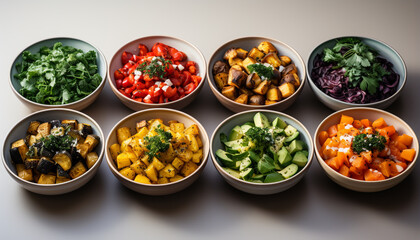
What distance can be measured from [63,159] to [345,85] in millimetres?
2183

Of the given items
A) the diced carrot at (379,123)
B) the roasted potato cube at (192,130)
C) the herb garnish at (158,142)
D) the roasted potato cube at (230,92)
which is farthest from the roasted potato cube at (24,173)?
the diced carrot at (379,123)

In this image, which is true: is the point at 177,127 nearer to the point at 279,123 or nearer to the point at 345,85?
the point at 279,123

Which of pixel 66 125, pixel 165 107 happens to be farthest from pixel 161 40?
pixel 66 125

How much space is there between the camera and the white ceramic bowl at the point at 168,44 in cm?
395

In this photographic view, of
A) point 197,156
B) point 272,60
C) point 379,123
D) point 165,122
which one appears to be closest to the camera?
point 197,156

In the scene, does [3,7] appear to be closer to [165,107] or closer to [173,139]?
[165,107]

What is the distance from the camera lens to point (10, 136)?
3590 millimetres

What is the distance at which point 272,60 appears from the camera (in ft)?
13.8

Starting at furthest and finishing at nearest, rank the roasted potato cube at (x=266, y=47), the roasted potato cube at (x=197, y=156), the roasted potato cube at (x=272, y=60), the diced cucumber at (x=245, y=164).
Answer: the roasted potato cube at (x=266, y=47), the roasted potato cube at (x=272, y=60), the roasted potato cube at (x=197, y=156), the diced cucumber at (x=245, y=164)

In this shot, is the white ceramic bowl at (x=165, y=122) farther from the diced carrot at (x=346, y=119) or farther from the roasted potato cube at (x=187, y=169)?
the diced carrot at (x=346, y=119)

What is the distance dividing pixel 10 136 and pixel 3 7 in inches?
74.3

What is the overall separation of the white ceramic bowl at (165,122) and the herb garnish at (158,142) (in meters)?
0.21

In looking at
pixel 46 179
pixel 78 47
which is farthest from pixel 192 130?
pixel 78 47

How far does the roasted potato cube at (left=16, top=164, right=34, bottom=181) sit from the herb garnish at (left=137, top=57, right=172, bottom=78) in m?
1.17
